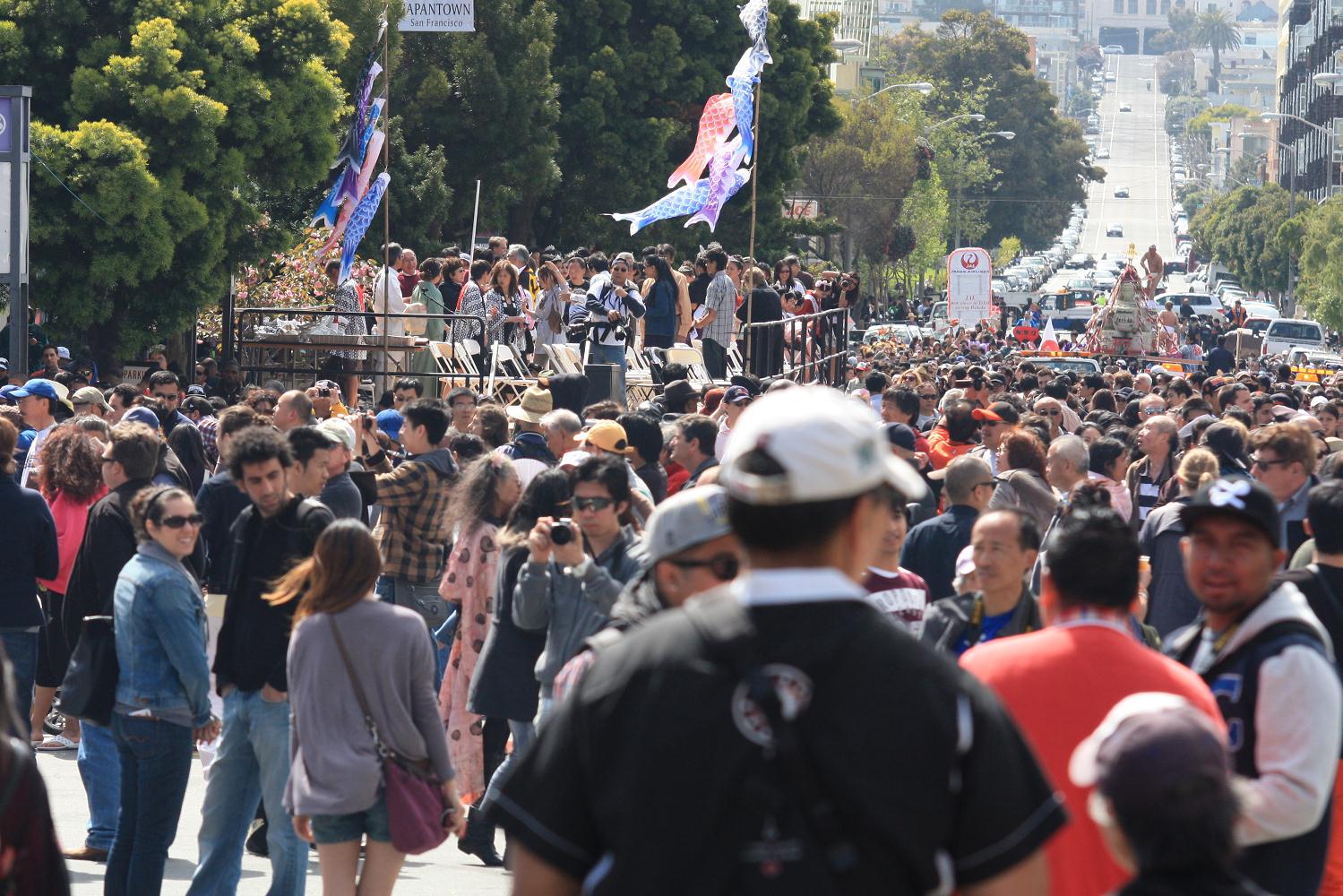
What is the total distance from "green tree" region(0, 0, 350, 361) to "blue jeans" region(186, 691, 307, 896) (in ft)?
44.1

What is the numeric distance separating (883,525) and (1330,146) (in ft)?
356

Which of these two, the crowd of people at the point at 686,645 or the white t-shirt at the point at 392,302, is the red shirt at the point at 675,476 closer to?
the crowd of people at the point at 686,645

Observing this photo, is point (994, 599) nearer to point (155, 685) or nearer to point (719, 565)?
point (719, 565)

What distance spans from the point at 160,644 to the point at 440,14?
15212 mm

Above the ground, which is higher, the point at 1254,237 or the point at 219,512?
the point at 1254,237

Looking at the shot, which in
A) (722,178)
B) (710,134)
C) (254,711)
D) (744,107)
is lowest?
(254,711)

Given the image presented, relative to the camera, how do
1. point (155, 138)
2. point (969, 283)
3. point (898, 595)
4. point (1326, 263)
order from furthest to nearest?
point (1326, 263) < point (969, 283) < point (155, 138) < point (898, 595)

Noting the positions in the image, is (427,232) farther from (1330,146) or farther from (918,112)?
(1330,146)

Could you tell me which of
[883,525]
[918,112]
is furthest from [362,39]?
[918,112]

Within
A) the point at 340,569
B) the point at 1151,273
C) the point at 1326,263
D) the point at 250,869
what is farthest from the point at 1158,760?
the point at 1326,263

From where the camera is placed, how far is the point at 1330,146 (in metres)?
105

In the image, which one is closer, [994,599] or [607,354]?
[994,599]

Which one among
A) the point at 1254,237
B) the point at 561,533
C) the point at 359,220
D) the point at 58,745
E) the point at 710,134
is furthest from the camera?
the point at 1254,237

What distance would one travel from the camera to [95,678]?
669cm
